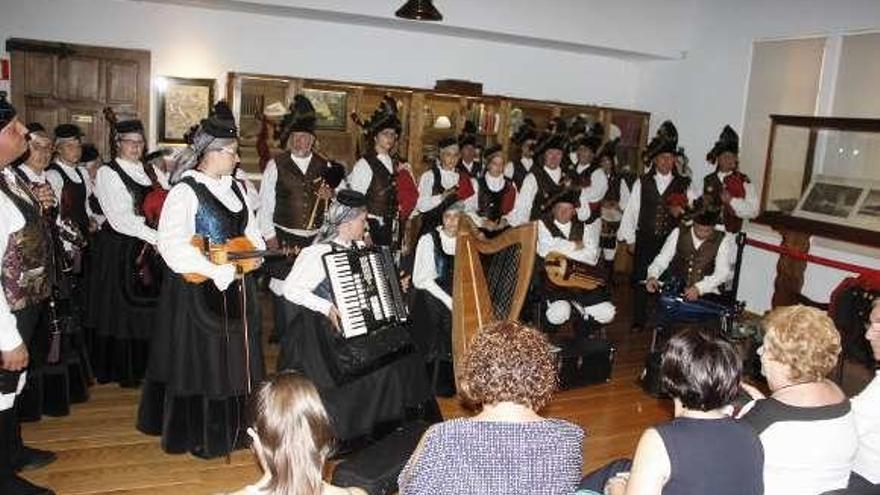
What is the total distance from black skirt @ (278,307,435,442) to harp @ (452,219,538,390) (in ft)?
1.10

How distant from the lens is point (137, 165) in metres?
4.84

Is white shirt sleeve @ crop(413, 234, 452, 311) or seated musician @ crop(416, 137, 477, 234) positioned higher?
seated musician @ crop(416, 137, 477, 234)

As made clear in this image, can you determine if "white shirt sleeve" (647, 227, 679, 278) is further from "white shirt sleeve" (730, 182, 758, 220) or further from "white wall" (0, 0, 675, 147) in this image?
"white wall" (0, 0, 675, 147)

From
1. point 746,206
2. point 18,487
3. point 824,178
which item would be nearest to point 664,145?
point 746,206

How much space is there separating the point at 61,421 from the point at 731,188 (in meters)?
6.19

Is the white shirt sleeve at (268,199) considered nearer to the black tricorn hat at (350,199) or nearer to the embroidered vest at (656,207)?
the black tricorn hat at (350,199)

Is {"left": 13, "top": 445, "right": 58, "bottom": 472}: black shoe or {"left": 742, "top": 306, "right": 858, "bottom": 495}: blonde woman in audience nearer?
{"left": 742, "top": 306, "right": 858, "bottom": 495}: blonde woman in audience

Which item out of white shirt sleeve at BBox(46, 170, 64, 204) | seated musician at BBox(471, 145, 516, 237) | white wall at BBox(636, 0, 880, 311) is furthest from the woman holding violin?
white wall at BBox(636, 0, 880, 311)

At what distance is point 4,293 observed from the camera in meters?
3.02

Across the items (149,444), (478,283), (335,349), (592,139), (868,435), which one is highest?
(592,139)

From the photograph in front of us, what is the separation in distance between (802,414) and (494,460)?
1075 mm

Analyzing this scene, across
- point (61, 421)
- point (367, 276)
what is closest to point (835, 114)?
point (367, 276)

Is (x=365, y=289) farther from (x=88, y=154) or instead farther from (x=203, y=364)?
(x=88, y=154)

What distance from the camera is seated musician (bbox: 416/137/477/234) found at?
6934mm
